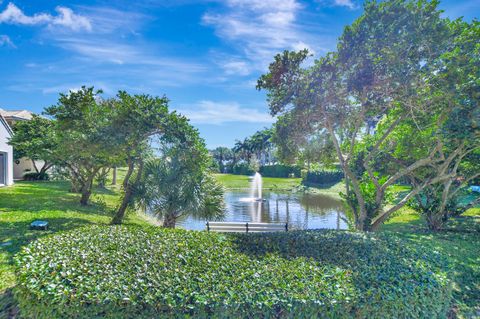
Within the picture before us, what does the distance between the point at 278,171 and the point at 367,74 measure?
45122 mm

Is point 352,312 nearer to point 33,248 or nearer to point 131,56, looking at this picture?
point 33,248

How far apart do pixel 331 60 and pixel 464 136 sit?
131 inches

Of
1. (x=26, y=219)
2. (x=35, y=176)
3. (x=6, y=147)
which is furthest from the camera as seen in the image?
(x=35, y=176)

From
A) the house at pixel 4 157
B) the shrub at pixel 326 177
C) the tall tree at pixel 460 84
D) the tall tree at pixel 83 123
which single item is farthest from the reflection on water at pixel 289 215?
the shrub at pixel 326 177

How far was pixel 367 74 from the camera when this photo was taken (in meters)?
6.55

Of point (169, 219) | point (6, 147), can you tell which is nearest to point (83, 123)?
point (169, 219)

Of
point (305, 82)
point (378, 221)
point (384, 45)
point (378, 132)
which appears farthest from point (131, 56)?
point (378, 221)

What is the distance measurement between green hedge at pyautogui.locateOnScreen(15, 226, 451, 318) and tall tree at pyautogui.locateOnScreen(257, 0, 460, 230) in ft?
12.8

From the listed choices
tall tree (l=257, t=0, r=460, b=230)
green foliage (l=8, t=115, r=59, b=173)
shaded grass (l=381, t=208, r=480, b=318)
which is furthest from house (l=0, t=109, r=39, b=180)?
shaded grass (l=381, t=208, r=480, b=318)

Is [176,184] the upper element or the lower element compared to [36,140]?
lower

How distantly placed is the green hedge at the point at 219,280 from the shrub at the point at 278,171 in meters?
43.9

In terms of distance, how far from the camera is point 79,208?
41.7 feet

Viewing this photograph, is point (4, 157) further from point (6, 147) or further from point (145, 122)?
point (145, 122)

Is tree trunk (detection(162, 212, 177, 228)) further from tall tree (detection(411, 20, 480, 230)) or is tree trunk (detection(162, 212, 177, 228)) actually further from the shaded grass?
tall tree (detection(411, 20, 480, 230))
